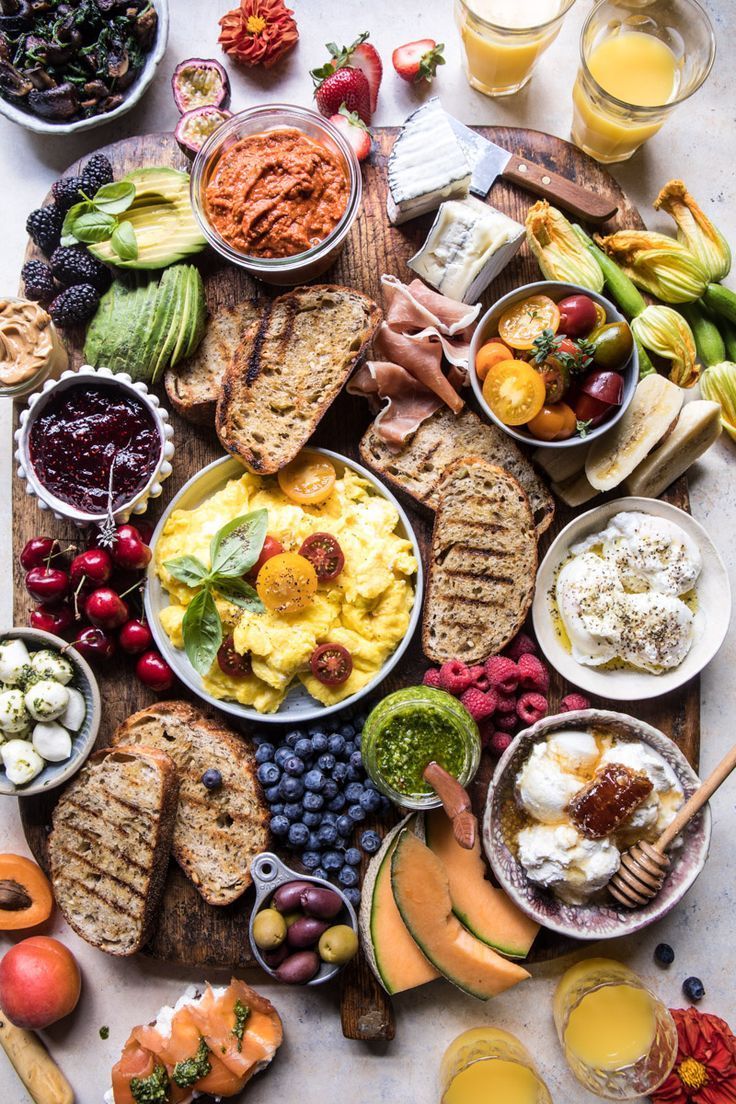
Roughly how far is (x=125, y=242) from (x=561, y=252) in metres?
1.76

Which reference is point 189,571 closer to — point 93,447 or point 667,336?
point 93,447

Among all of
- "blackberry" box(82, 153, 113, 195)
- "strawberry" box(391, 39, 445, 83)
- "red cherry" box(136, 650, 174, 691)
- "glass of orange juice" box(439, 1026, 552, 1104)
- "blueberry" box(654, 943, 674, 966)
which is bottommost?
"glass of orange juice" box(439, 1026, 552, 1104)

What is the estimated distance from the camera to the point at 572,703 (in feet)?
10.8

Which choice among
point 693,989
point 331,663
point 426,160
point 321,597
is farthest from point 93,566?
point 693,989

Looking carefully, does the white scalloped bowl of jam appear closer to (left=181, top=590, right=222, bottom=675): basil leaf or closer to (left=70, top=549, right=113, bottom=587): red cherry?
(left=70, top=549, right=113, bottom=587): red cherry

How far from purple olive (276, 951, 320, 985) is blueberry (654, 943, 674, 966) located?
4.84ft

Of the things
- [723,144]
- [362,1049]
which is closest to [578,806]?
[362,1049]

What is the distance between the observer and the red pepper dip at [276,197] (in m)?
3.20

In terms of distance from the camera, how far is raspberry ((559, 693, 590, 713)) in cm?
331

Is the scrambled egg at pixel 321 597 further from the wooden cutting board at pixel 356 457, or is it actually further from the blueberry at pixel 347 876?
the blueberry at pixel 347 876

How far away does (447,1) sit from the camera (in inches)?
152

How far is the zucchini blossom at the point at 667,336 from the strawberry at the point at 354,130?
1349mm

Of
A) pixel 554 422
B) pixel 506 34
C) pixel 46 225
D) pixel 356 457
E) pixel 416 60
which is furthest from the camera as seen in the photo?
pixel 416 60

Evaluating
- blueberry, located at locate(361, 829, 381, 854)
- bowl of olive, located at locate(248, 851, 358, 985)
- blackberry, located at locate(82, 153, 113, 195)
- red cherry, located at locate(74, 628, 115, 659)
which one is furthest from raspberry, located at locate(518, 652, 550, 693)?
blackberry, located at locate(82, 153, 113, 195)
